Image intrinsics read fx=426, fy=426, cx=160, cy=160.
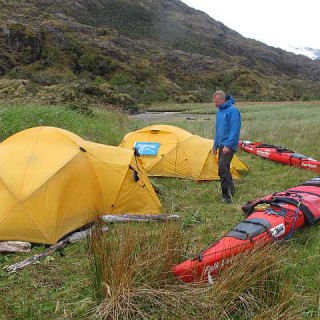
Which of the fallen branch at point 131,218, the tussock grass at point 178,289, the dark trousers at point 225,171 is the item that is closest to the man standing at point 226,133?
the dark trousers at point 225,171

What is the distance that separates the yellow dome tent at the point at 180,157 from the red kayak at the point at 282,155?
1.22 meters

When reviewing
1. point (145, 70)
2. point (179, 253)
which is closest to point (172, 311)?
point (179, 253)

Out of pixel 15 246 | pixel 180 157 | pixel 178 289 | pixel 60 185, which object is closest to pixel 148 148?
pixel 180 157

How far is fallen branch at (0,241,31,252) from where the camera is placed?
16.2ft

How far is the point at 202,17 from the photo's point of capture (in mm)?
144375

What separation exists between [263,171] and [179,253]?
6.62m

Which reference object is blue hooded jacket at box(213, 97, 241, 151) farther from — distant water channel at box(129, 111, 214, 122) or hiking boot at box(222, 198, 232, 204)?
distant water channel at box(129, 111, 214, 122)

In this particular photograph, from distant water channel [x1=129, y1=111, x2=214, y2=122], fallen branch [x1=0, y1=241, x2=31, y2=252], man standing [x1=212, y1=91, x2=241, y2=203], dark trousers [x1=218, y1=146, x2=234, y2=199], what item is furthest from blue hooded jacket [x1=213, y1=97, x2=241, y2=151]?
distant water channel [x1=129, y1=111, x2=214, y2=122]

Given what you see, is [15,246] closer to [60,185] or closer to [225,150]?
[60,185]

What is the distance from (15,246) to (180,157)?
4798 millimetres

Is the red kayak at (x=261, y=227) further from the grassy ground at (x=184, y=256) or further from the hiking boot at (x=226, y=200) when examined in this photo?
the hiking boot at (x=226, y=200)

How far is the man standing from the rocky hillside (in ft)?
38.6

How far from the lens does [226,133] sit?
7367 millimetres

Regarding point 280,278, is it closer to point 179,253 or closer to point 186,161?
point 179,253
